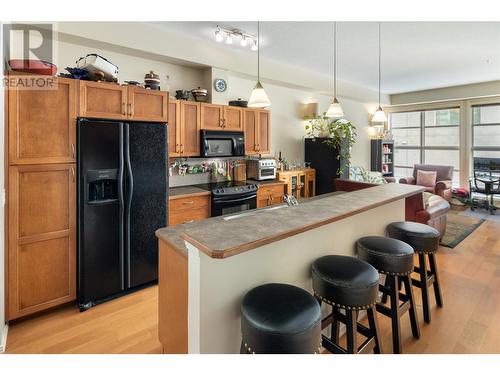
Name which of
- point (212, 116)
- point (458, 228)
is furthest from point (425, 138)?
point (212, 116)

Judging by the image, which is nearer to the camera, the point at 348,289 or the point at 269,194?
the point at 348,289

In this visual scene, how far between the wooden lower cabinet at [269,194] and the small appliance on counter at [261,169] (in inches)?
8.3

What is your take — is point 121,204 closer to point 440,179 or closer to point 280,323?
point 280,323

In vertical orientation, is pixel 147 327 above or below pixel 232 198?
below

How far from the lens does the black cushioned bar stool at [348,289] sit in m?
1.55

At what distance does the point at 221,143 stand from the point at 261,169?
82 centimetres

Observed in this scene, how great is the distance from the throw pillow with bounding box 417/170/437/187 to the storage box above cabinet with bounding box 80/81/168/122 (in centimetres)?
638

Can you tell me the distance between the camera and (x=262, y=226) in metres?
1.53

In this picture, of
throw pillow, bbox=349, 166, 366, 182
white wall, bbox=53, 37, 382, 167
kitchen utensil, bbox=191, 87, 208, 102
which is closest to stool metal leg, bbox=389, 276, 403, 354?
kitchen utensil, bbox=191, 87, 208, 102

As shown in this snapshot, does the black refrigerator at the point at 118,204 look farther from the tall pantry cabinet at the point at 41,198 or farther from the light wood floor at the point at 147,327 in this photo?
the light wood floor at the point at 147,327

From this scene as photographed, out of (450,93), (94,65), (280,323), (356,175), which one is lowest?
(280,323)

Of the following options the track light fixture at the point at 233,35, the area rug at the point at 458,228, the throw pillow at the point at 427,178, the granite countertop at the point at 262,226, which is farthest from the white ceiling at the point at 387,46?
the area rug at the point at 458,228

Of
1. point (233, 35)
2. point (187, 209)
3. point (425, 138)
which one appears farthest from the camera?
point (425, 138)
